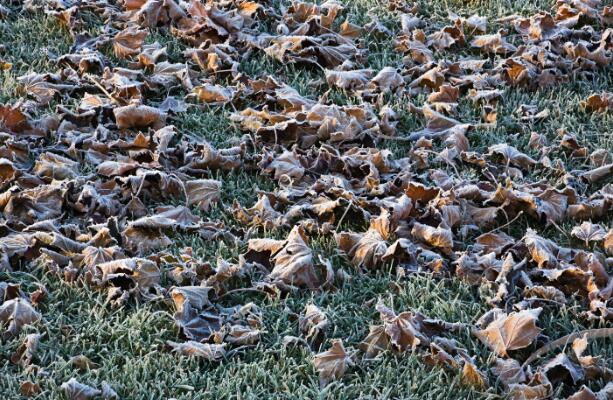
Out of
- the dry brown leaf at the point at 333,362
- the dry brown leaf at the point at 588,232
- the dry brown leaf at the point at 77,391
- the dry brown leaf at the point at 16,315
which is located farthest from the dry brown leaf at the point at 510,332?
the dry brown leaf at the point at 16,315

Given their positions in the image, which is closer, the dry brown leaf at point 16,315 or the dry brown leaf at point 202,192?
the dry brown leaf at point 16,315

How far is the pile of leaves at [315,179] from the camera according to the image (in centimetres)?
325

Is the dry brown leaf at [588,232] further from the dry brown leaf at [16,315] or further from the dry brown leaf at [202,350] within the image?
the dry brown leaf at [16,315]

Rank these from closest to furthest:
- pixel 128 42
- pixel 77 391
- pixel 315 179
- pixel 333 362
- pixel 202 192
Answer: pixel 77 391, pixel 333 362, pixel 202 192, pixel 315 179, pixel 128 42

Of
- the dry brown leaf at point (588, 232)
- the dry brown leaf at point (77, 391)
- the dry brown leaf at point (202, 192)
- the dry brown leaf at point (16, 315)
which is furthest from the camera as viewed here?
the dry brown leaf at point (202, 192)

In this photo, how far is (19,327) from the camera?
3.19m

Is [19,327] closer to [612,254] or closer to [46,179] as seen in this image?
[46,179]

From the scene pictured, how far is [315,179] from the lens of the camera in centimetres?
413

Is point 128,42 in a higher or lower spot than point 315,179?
higher

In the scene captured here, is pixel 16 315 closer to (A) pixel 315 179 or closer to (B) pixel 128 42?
(A) pixel 315 179

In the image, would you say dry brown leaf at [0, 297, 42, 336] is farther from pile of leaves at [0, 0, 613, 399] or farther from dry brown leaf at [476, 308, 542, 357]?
dry brown leaf at [476, 308, 542, 357]

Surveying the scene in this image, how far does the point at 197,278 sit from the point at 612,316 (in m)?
1.48

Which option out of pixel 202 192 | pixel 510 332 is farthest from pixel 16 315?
pixel 510 332

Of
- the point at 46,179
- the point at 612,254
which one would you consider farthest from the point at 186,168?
the point at 612,254
